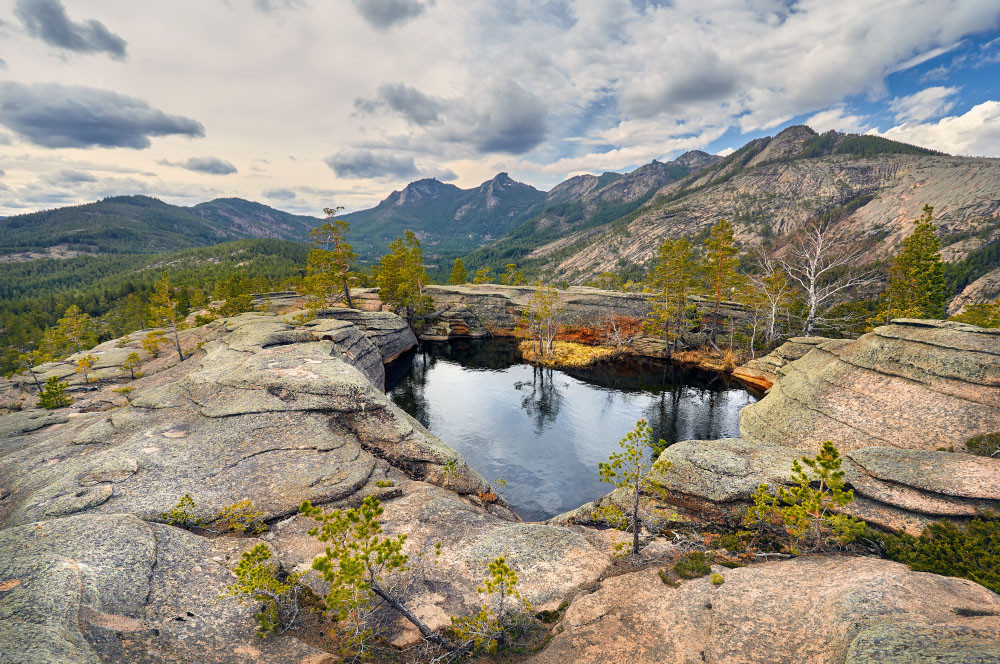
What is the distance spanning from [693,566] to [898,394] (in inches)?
851

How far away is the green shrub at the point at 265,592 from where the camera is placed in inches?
362

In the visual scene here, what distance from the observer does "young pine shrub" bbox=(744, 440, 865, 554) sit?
11.2 metres

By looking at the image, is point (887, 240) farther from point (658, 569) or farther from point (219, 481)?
point (219, 481)

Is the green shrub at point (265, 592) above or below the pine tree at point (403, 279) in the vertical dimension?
below

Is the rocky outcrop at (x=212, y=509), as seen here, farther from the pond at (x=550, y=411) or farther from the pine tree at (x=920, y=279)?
the pine tree at (x=920, y=279)

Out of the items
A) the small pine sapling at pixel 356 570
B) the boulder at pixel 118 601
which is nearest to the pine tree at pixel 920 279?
the small pine sapling at pixel 356 570

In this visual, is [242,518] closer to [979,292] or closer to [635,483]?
[635,483]

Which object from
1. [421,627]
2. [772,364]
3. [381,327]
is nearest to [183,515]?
[421,627]

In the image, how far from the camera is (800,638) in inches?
334

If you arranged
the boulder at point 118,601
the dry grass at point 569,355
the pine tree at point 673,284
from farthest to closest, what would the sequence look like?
the dry grass at point 569,355 < the pine tree at point 673,284 < the boulder at point 118,601

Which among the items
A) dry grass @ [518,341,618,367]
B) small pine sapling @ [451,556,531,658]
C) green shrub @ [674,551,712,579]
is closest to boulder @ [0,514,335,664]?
small pine sapling @ [451,556,531,658]

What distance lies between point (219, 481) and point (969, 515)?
1165 inches

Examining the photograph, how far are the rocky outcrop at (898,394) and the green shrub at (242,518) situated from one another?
2589cm

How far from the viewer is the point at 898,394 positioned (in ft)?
75.1
